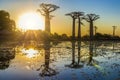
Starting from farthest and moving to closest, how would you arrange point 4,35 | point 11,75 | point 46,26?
1. point 46,26
2. point 4,35
3. point 11,75

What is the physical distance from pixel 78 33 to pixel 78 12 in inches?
252

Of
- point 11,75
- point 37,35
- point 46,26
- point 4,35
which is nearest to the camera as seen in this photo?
point 11,75

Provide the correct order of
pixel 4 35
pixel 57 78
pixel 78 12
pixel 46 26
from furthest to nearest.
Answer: pixel 78 12
pixel 46 26
pixel 4 35
pixel 57 78

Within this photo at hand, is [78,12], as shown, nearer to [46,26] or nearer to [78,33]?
[78,33]

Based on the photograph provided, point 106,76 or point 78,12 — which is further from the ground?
point 78,12

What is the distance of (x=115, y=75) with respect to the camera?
1348 centimetres

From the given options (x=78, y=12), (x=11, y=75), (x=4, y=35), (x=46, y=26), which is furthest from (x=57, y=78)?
(x=78, y=12)

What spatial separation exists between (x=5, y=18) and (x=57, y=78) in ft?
161

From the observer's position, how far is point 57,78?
1249 cm

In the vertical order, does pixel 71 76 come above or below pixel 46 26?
below

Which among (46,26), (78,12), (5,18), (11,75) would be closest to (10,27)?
(5,18)

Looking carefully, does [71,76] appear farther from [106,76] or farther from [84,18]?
[84,18]

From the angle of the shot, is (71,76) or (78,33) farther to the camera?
(78,33)

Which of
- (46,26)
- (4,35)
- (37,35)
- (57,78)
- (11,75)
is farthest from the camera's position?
(46,26)
